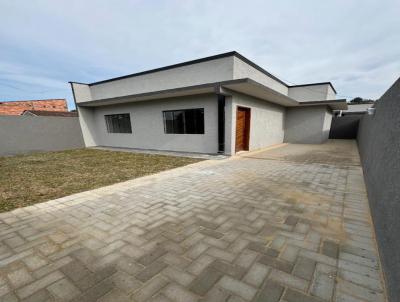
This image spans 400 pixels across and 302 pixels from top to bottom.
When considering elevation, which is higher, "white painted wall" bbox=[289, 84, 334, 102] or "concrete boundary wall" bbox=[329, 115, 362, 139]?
"white painted wall" bbox=[289, 84, 334, 102]

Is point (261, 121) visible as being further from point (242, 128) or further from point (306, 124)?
point (306, 124)

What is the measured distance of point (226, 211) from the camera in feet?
10.8

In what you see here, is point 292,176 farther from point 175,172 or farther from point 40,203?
point 40,203

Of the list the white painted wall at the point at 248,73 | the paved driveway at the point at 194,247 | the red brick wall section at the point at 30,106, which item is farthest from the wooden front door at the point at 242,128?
Result: the red brick wall section at the point at 30,106

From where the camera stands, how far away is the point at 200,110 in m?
9.43

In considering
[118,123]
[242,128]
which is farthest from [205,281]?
[118,123]

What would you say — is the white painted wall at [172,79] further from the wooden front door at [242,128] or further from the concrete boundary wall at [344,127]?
the concrete boundary wall at [344,127]

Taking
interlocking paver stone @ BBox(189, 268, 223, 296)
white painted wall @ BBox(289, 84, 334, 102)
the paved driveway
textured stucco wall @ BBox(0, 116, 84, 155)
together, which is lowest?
the paved driveway

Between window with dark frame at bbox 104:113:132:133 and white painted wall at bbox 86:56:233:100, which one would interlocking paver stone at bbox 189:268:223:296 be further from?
window with dark frame at bbox 104:113:132:133

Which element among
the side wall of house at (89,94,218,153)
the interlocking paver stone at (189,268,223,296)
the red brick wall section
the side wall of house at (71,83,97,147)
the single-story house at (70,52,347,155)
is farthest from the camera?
the red brick wall section

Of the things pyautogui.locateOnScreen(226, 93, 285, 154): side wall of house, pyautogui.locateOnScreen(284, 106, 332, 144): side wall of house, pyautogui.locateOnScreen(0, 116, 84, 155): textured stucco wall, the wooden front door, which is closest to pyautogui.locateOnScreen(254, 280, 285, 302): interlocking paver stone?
pyautogui.locateOnScreen(226, 93, 285, 154): side wall of house

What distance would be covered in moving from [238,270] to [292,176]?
164 inches

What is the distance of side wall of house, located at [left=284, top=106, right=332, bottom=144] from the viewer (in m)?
14.5

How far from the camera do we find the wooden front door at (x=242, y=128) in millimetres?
9465
